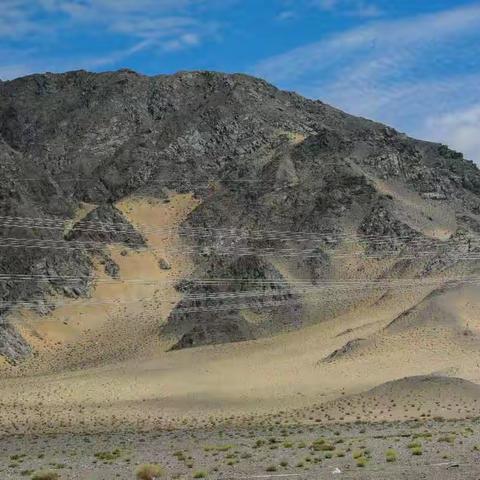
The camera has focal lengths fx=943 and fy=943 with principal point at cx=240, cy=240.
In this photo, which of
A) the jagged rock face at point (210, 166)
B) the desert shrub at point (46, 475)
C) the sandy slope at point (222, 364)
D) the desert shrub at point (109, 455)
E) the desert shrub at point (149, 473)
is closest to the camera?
the desert shrub at point (149, 473)

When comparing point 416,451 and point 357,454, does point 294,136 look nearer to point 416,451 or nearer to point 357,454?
point 357,454

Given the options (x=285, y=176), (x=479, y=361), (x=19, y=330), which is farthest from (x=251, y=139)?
(x=479, y=361)

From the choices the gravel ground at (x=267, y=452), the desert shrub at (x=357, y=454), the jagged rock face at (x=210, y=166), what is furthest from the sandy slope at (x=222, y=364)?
the desert shrub at (x=357, y=454)

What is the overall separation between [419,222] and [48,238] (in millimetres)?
34506

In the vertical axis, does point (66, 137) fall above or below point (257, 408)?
above

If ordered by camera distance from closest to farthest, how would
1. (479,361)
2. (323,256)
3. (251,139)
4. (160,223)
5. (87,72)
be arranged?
(479,361)
(323,256)
(160,223)
(251,139)
(87,72)

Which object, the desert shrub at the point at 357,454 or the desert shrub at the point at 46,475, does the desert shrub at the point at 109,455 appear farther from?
the desert shrub at the point at 357,454

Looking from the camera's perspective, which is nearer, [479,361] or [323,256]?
[479,361]

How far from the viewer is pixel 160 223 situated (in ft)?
322

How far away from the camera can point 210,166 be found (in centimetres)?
10812

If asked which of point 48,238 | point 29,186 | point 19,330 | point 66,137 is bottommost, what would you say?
point 19,330

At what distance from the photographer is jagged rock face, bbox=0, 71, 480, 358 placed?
85062 mm

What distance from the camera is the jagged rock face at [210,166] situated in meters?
85.1

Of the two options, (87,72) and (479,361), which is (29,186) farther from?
(479,361)
